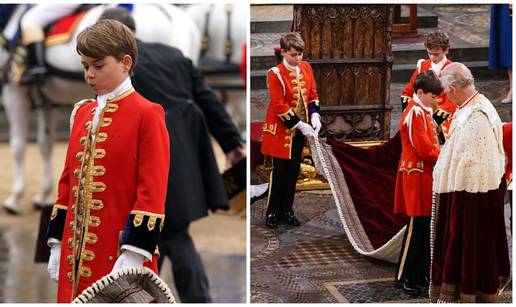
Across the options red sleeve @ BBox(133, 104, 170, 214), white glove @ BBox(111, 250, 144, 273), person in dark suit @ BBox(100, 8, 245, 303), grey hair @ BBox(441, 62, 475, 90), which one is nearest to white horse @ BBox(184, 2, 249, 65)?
person in dark suit @ BBox(100, 8, 245, 303)

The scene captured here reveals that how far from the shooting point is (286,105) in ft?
16.6

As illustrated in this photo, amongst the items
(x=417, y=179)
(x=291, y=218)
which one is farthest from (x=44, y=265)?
(x=417, y=179)

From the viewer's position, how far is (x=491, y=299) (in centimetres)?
489

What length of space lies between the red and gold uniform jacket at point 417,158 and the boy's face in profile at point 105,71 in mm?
1236

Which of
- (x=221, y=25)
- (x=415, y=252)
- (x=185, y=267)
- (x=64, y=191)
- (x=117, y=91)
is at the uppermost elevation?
(x=221, y=25)

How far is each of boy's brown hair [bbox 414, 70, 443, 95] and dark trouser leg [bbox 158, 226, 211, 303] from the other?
141 cm

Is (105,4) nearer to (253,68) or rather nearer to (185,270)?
(185,270)

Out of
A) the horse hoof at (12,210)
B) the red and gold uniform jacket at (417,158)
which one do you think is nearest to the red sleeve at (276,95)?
the red and gold uniform jacket at (417,158)

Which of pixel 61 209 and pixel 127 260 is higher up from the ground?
pixel 61 209

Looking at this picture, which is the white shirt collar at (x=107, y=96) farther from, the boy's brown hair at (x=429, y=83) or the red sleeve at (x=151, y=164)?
the boy's brown hair at (x=429, y=83)

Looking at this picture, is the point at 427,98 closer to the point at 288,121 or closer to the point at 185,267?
the point at 288,121

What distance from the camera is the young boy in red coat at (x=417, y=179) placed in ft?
16.1

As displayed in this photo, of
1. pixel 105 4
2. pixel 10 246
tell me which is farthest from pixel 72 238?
pixel 10 246

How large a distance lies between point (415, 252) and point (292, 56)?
2.88 ft
